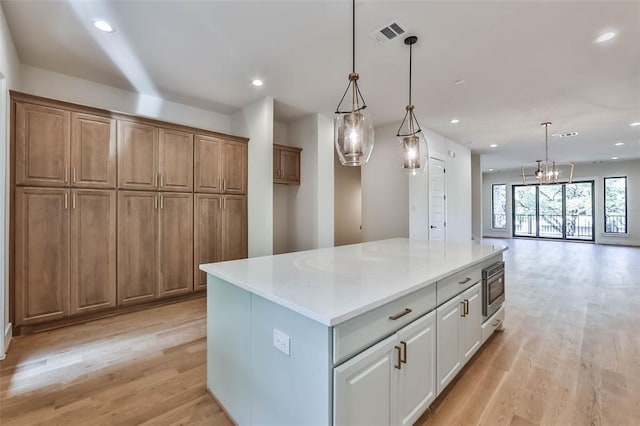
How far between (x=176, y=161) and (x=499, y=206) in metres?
12.9

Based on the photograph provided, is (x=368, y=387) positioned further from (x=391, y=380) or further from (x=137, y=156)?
(x=137, y=156)

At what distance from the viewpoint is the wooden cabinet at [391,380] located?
3.77 feet

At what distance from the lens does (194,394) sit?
1.91 m

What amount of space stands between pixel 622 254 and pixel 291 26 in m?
10.4

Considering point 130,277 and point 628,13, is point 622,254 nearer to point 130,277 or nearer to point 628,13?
point 628,13

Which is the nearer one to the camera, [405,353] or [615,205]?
[405,353]

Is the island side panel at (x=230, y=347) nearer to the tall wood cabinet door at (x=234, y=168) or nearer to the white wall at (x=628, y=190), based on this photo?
the tall wood cabinet door at (x=234, y=168)

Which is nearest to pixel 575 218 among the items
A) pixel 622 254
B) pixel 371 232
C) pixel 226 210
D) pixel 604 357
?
pixel 622 254

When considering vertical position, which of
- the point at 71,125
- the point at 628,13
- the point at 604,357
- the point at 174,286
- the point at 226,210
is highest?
the point at 628,13

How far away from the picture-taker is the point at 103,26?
246 centimetres

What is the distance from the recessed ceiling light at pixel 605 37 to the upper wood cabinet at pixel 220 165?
13.5 ft

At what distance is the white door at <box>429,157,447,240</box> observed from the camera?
5.84 metres

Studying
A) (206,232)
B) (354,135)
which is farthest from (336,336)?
(206,232)

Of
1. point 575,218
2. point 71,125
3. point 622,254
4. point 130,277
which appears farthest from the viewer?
point 575,218
